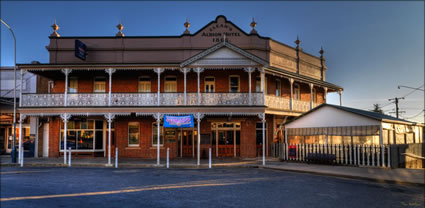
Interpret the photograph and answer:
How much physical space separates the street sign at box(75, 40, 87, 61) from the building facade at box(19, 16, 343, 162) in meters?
0.60

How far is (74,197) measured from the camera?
29.6 ft

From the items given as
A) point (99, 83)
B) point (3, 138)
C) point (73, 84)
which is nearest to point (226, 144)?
point (99, 83)

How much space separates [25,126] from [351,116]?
25193 mm

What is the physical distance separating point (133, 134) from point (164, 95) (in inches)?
178

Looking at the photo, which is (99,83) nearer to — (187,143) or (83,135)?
(83,135)

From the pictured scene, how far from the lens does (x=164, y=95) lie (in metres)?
20.5

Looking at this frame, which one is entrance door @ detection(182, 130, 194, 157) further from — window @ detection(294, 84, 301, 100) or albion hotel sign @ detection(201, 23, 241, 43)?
window @ detection(294, 84, 301, 100)

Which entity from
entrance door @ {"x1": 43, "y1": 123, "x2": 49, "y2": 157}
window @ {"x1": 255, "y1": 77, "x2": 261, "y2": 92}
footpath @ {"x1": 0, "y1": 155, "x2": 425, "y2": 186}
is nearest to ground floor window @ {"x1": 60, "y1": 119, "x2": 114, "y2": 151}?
entrance door @ {"x1": 43, "y1": 123, "x2": 49, "y2": 157}

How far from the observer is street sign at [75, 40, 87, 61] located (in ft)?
71.7

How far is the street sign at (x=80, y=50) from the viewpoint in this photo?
21.9 metres


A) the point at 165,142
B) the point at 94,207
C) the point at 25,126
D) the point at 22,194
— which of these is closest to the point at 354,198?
the point at 94,207

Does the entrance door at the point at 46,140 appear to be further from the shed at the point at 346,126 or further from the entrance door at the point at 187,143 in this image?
the shed at the point at 346,126

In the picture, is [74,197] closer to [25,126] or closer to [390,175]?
[390,175]

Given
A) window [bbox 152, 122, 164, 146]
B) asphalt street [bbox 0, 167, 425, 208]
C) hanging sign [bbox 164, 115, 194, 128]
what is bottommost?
asphalt street [bbox 0, 167, 425, 208]
